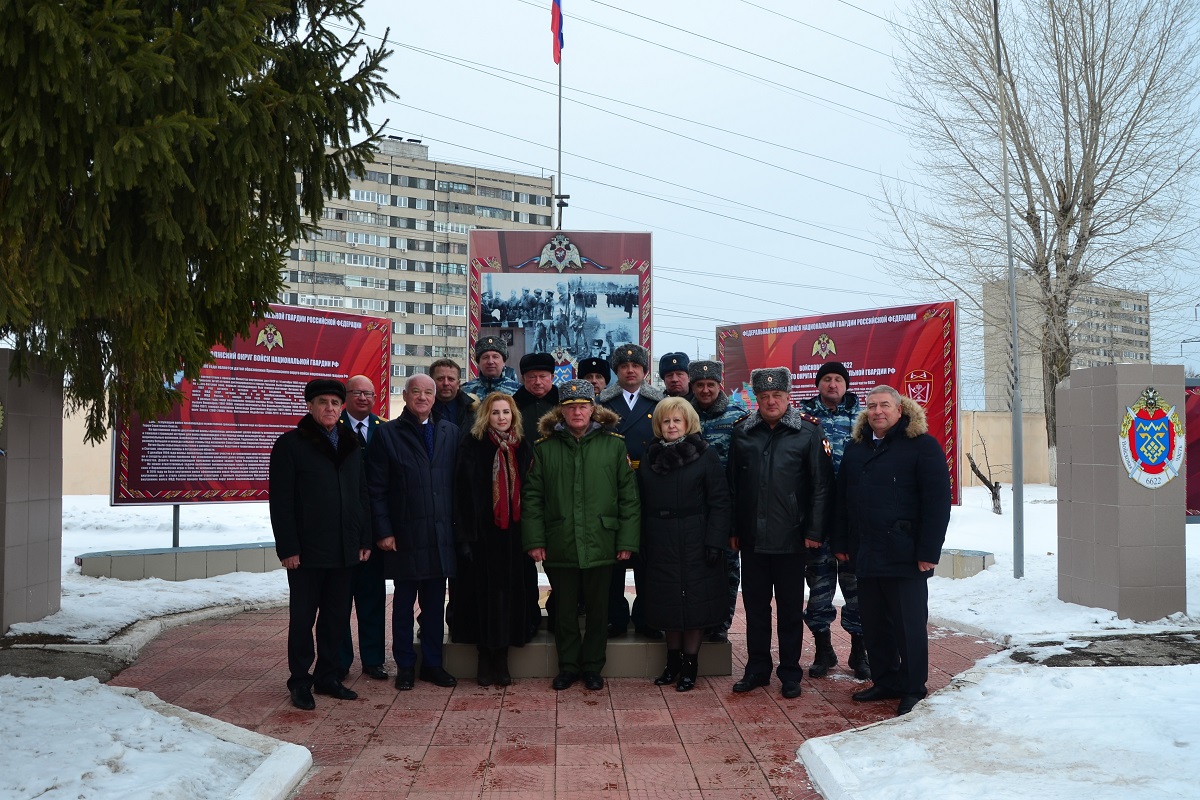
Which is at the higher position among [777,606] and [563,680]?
[777,606]

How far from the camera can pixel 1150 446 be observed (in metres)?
7.40

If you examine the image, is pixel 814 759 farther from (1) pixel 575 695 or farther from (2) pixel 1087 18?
(2) pixel 1087 18

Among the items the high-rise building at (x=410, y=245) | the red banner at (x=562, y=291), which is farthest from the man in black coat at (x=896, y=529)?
the high-rise building at (x=410, y=245)

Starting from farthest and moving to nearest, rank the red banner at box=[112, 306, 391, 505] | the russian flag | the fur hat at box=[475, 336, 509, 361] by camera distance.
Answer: the russian flag < the red banner at box=[112, 306, 391, 505] < the fur hat at box=[475, 336, 509, 361]

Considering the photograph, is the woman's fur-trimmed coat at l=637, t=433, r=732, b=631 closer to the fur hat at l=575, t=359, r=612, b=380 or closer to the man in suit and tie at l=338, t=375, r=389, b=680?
the fur hat at l=575, t=359, r=612, b=380

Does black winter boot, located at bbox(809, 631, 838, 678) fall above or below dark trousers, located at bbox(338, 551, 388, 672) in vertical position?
below

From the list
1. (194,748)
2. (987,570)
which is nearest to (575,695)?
(194,748)

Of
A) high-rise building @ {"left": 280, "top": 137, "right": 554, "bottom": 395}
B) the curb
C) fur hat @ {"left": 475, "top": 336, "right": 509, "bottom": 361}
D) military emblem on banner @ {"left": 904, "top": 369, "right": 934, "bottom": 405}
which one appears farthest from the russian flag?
high-rise building @ {"left": 280, "top": 137, "right": 554, "bottom": 395}

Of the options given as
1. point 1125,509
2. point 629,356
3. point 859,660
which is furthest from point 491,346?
point 1125,509

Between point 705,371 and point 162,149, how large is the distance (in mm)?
3515

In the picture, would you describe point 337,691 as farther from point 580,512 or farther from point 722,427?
point 722,427

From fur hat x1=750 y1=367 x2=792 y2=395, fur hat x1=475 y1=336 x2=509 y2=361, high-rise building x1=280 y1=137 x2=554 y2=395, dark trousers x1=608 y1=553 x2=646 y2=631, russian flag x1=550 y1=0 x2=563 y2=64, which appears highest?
high-rise building x1=280 y1=137 x2=554 y2=395

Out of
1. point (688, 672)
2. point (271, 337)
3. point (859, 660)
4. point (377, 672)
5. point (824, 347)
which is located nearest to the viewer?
point (688, 672)

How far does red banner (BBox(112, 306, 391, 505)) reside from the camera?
9711 mm
